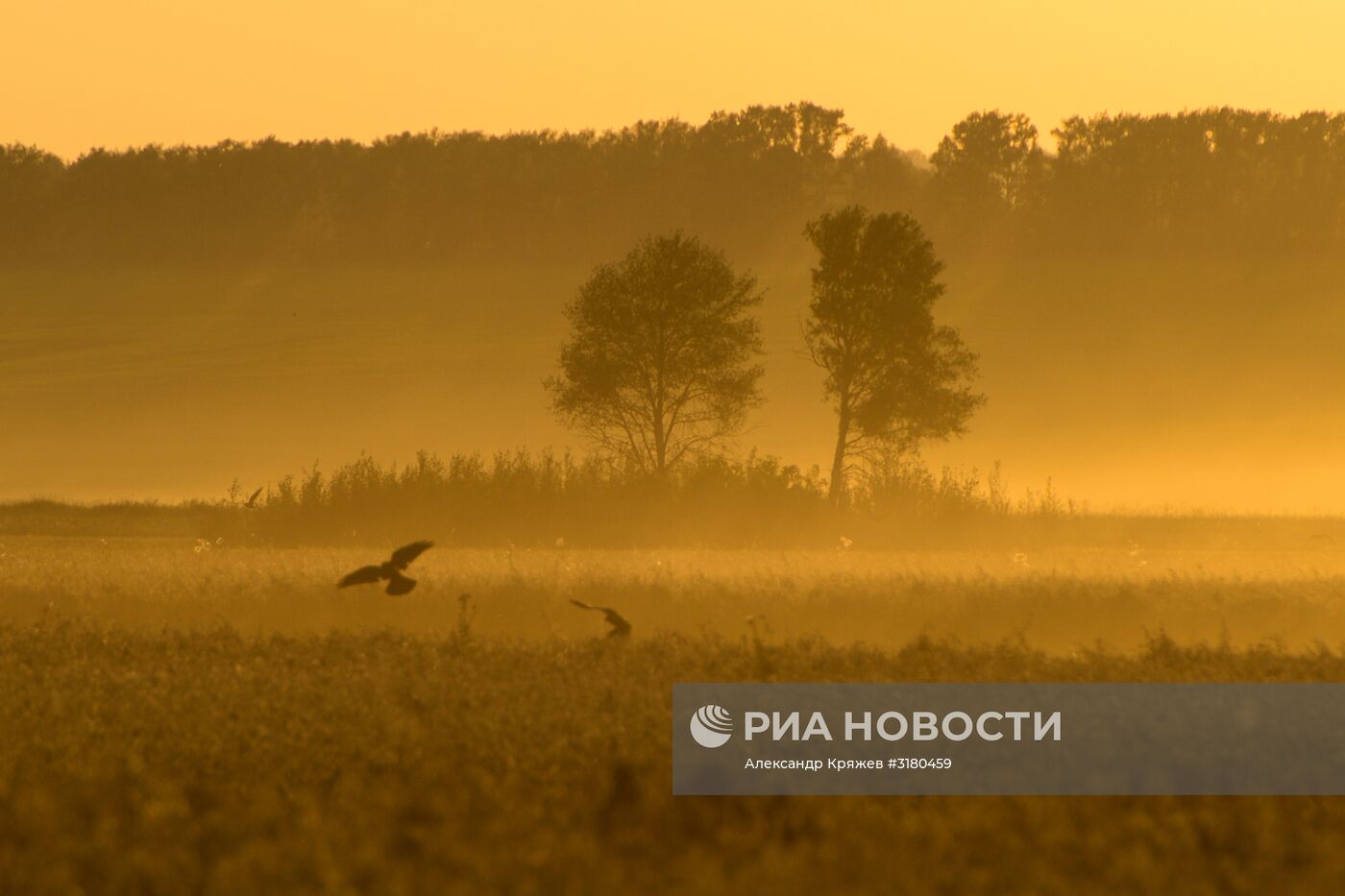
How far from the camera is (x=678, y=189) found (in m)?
102

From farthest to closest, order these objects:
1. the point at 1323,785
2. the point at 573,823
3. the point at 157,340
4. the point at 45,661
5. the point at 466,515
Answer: the point at 157,340
the point at 466,515
the point at 45,661
the point at 1323,785
the point at 573,823

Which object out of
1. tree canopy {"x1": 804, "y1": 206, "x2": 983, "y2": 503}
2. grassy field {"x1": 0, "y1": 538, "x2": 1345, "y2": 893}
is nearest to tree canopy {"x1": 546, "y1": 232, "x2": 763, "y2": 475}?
tree canopy {"x1": 804, "y1": 206, "x2": 983, "y2": 503}

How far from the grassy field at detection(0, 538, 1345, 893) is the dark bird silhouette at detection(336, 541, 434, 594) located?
1.70ft

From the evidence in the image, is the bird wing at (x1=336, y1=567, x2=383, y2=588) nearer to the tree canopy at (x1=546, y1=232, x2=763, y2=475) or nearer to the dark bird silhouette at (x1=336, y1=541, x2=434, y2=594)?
the dark bird silhouette at (x1=336, y1=541, x2=434, y2=594)

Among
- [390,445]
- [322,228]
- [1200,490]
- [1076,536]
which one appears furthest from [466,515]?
[322,228]

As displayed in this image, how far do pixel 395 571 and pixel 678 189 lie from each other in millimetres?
88913

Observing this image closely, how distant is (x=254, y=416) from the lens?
8562cm

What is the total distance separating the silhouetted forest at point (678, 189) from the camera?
323 feet

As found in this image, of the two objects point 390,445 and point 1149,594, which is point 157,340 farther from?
point 1149,594

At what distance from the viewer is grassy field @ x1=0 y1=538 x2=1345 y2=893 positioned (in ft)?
23.0

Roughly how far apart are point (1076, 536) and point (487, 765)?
3163 cm

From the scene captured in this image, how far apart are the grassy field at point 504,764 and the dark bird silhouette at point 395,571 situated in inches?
20.4

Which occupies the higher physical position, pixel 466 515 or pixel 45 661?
pixel 466 515

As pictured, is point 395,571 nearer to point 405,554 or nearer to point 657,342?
point 405,554
